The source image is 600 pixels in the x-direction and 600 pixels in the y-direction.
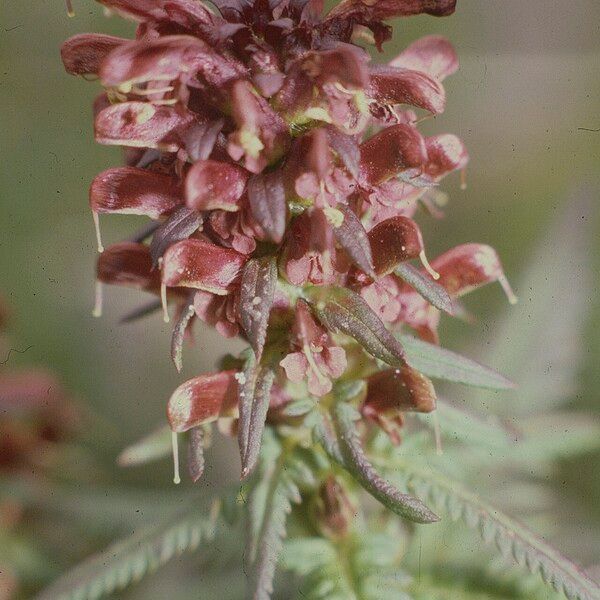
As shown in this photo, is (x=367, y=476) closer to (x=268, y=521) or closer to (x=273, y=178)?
(x=268, y=521)

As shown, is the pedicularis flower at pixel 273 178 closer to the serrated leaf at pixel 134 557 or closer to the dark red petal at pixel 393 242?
the dark red petal at pixel 393 242

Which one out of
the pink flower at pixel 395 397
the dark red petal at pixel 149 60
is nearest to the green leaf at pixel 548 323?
the pink flower at pixel 395 397

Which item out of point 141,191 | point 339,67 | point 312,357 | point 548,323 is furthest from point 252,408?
point 548,323

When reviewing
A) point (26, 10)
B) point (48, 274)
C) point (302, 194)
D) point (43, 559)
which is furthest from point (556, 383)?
point (26, 10)

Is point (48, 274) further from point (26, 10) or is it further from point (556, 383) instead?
point (556, 383)

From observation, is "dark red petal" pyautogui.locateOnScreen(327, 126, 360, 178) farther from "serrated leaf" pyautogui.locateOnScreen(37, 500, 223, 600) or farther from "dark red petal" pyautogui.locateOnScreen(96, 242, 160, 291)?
"serrated leaf" pyautogui.locateOnScreen(37, 500, 223, 600)

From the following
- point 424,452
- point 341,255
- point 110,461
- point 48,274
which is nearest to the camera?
point 341,255

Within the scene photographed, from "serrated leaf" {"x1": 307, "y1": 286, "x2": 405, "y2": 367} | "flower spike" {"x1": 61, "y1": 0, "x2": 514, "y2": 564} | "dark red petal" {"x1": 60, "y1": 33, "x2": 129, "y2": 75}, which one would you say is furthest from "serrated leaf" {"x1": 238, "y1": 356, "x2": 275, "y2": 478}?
"dark red petal" {"x1": 60, "y1": 33, "x2": 129, "y2": 75}
